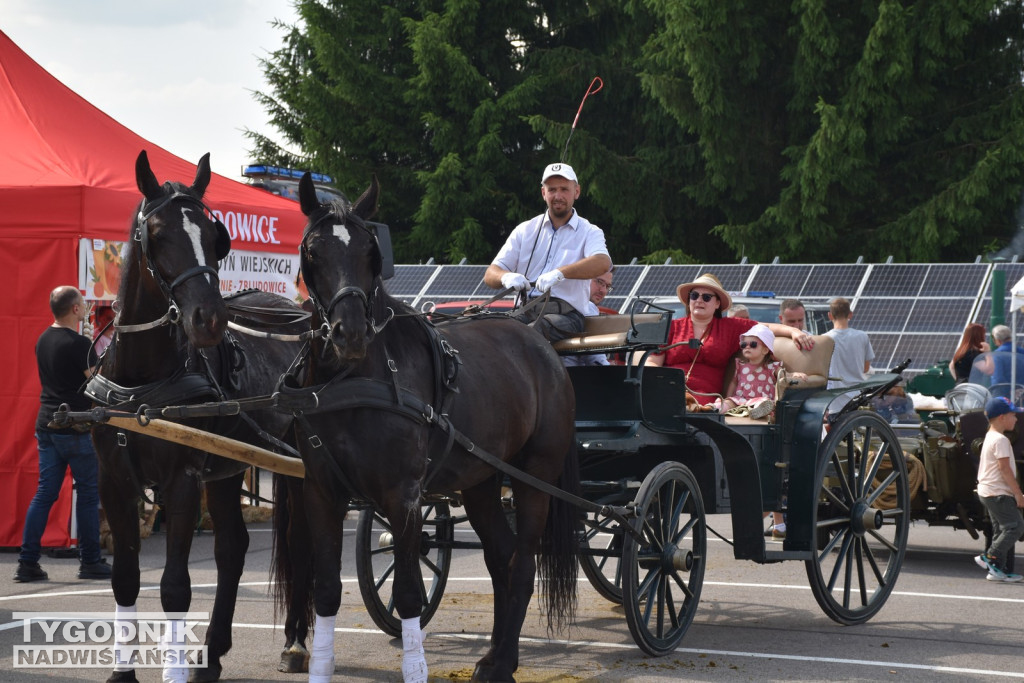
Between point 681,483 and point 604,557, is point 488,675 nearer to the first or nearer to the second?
point 604,557

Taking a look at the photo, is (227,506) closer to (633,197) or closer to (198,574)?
(198,574)

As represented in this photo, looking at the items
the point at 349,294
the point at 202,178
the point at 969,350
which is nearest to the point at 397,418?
the point at 349,294

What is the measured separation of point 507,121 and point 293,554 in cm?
2538

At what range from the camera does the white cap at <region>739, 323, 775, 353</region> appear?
7.74 meters

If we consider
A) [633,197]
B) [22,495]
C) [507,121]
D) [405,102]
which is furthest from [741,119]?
[22,495]

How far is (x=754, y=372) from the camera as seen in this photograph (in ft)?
26.0

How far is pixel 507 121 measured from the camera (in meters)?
31.0

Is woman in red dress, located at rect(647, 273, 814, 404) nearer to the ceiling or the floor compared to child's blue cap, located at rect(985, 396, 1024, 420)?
nearer to the ceiling

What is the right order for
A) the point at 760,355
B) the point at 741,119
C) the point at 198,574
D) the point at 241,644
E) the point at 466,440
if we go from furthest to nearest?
the point at 741,119 < the point at 198,574 < the point at 760,355 < the point at 241,644 < the point at 466,440

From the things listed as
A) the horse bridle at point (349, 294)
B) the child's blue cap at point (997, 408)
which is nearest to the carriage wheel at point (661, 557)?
the horse bridle at point (349, 294)

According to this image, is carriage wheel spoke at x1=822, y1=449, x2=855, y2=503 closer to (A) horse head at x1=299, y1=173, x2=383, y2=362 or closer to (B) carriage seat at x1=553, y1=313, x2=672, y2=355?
(B) carriage seat at x1=553, y1=313, x2=672, y2=355

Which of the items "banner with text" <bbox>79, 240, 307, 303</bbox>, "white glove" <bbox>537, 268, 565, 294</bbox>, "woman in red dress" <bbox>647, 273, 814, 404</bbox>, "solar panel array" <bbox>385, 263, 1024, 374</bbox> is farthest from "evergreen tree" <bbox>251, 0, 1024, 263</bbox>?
"white glove" <bbox>537, 268, 565, 294</bbox>

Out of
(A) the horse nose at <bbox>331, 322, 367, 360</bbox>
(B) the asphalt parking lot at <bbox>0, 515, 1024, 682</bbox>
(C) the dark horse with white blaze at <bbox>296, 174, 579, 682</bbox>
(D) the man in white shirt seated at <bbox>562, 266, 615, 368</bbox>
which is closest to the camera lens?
(A) the horse nose at <bbox>331, 322, 367, 360</bbox>

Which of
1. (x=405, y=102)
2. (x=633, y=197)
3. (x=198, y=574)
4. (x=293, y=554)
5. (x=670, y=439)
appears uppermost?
(x=405, y=102)
